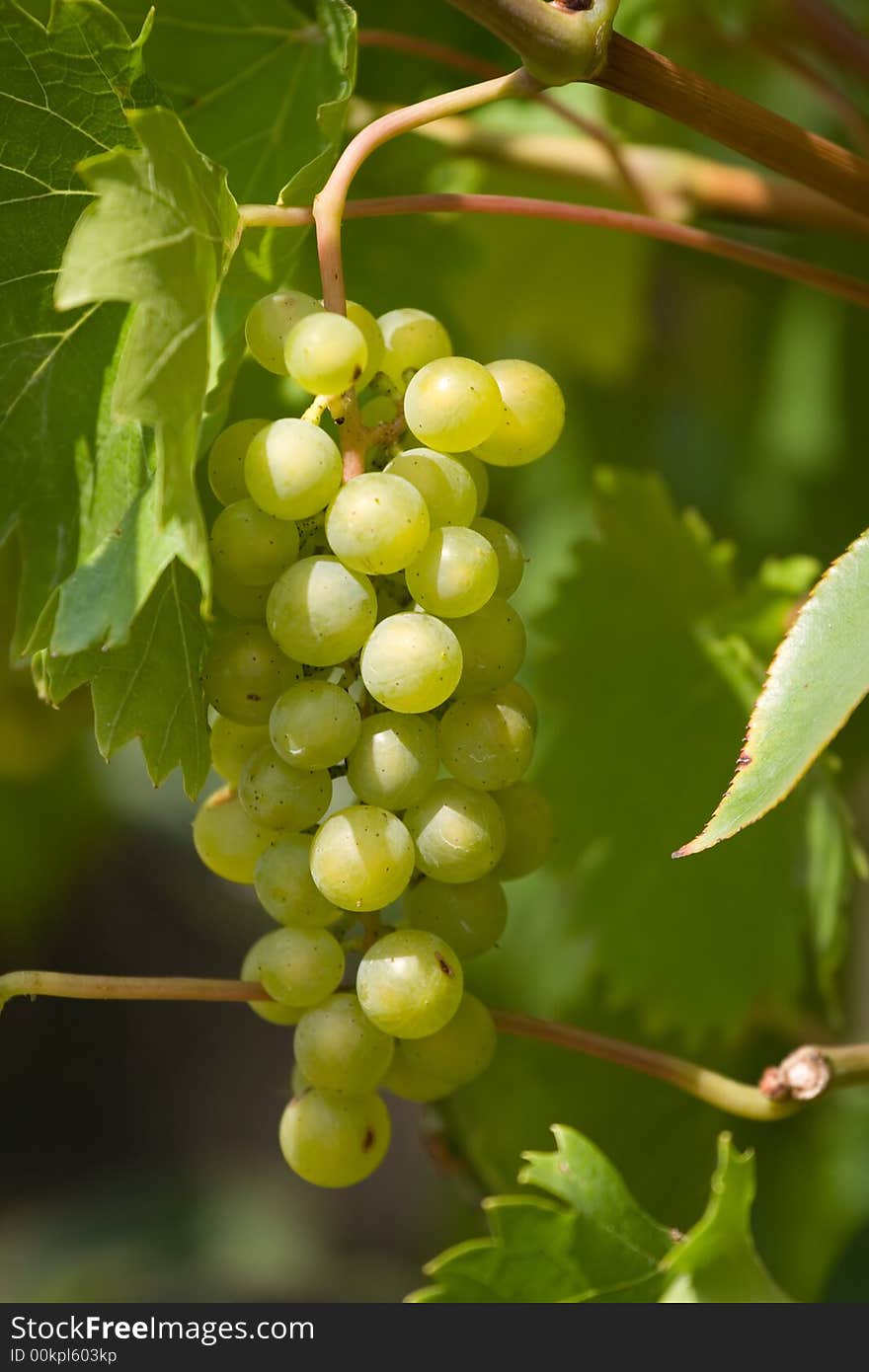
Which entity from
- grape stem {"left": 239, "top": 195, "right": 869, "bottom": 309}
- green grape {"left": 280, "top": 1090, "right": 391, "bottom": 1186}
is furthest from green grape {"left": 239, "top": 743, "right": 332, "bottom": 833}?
grape stem {"left": 239, "top": 195, "right": 869, "bottom": 309}

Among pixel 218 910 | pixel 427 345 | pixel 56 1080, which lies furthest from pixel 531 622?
pixel 56 1080

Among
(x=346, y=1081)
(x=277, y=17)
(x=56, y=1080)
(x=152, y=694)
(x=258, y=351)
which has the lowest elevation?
(x=56, y=1080)

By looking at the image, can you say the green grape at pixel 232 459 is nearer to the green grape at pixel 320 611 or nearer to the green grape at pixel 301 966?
the green grape at pixel 320 611

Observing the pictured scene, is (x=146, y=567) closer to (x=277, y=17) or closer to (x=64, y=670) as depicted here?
(x=64, y=670)

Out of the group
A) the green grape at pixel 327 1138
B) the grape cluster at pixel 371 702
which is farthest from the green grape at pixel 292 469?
the green grape at pixel 327 1138

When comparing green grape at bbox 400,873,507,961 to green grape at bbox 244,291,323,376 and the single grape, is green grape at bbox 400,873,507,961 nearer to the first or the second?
the single grape

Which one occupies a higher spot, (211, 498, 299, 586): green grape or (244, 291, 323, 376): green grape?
(244, 291, 323, 376): green grape

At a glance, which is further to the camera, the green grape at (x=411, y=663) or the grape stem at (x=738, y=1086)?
the grape stem at (x=738, y=1086)
